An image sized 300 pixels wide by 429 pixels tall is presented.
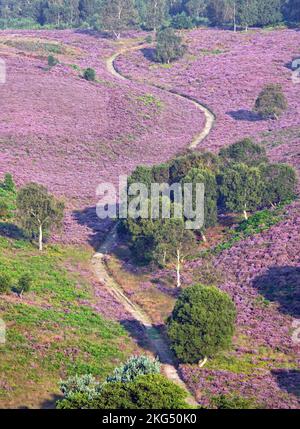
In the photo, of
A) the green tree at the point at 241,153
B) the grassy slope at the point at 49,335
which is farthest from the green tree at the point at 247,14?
the grassy slope at the point at 49,335

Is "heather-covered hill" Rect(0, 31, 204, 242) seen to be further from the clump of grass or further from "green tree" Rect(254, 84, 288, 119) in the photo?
"green tree" Rect(254, 84, 288, 119)

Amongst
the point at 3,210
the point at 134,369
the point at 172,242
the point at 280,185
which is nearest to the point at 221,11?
the point at 280,185

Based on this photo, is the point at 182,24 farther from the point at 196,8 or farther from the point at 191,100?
the point at 191,100

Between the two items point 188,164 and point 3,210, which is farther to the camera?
point 188,164

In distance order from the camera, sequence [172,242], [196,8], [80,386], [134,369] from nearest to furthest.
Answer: [80,386], [134,369], [172,242], [196,8]

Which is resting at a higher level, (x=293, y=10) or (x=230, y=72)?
(x=293, y=10)

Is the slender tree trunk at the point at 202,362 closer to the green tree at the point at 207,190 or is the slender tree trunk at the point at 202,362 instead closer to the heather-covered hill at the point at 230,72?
the green tree at the point at 207,190

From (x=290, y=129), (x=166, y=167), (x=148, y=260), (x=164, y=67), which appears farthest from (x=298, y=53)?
(x=148, y=260)

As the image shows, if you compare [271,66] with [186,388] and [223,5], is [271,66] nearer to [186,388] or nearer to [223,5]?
[223,5]

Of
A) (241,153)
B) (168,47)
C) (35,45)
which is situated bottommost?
(241,153)
